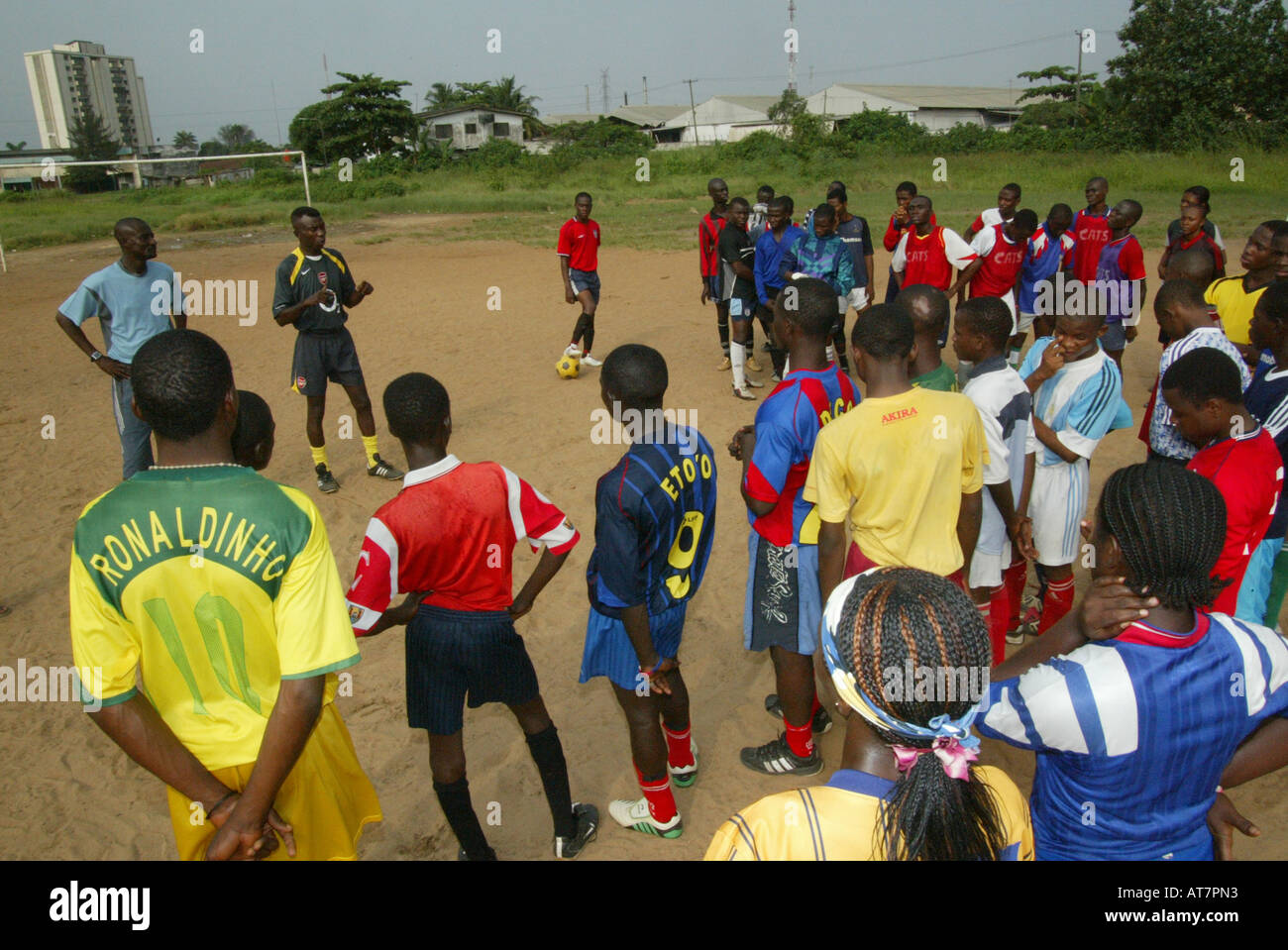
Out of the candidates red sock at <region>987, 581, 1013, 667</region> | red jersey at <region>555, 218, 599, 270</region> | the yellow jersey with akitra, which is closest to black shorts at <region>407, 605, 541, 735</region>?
the yellow jersey with akitra

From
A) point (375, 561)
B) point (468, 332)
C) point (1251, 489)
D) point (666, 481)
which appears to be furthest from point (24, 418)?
point (1251, 489)

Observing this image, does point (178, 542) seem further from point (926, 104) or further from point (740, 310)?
point (926, 104)

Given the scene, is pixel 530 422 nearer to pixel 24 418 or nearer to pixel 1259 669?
pixel 24 418

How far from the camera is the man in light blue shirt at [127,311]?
5602mm

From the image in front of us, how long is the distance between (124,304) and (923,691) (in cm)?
606

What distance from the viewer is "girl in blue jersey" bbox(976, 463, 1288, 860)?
186 cm

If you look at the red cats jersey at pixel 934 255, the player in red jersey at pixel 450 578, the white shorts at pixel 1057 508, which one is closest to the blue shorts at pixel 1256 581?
the white shorts at pixel 1057 508

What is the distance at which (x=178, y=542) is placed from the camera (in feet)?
6.75

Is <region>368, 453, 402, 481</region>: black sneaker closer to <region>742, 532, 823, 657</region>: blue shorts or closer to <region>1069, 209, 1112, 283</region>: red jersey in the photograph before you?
<region>742, 532, 823, 657</region>: blue shorts

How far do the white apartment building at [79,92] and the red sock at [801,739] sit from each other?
86.0m

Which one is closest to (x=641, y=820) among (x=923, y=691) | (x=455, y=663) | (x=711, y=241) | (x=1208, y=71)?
(x=455, y=663)

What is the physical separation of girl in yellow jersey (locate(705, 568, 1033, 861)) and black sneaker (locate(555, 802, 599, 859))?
7.13 feet

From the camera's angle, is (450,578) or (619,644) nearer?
(450,578)

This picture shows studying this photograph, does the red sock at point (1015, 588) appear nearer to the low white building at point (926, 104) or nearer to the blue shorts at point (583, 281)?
the blue shorts at point (583, 281)
